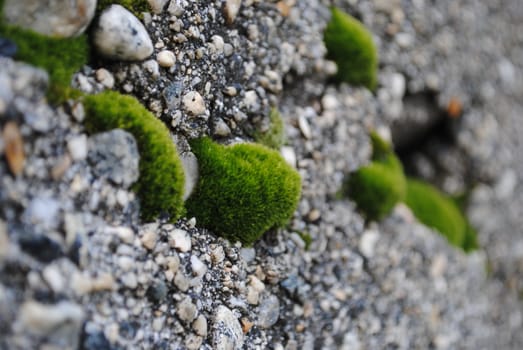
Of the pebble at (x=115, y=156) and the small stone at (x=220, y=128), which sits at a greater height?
the pebble at (x=115, y=156)

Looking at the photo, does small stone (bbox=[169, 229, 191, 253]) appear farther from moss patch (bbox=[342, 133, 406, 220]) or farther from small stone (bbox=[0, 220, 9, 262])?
moss patch (bbox=[342, 133, 406, 220])

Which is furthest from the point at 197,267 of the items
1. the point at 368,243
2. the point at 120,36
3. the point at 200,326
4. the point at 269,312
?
the point at 368,243

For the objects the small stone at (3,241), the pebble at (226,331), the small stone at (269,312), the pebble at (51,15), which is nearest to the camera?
the small stone at (3,241)

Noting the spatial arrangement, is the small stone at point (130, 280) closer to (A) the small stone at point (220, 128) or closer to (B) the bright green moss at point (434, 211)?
(A) the small stone at point (220, 128)

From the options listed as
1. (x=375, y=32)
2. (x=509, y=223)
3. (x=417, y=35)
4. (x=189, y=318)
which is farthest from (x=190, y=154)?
(x=509, y=223)

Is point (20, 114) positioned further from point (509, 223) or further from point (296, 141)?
point (509, 223)

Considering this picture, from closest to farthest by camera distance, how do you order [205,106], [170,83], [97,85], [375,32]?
[97,85] < [170,83] < [205,106] < [375,32]

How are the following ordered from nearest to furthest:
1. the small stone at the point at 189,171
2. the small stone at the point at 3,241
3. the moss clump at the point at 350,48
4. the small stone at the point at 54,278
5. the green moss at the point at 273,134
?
the small stone at the point at 3,241 → the small stone at the point at 54,278 → the small stone at the point at 189,171 → the green moss at the point at 273,134 → the moss clump at the point at 350,48

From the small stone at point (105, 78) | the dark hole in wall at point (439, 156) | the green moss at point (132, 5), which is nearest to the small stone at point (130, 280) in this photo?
the small stone at point (105, 78)
